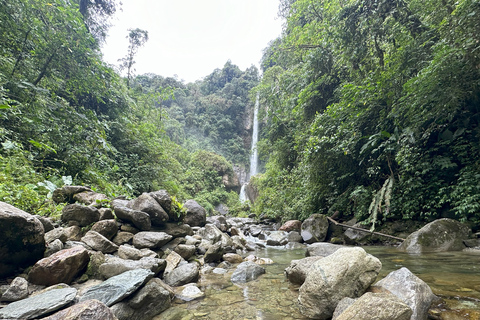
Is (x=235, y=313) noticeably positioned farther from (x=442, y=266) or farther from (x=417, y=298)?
(x=442, y=266)

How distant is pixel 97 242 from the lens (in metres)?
3.34

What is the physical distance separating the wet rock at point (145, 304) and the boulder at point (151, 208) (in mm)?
2259

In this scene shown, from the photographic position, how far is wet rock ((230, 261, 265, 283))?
139 inches

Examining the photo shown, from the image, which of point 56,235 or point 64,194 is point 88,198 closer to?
point 64,194

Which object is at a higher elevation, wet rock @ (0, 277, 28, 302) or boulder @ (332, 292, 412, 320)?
boulder @ (332, 292, 412, 320)

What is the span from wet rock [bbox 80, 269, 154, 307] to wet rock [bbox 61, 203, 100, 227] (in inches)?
70.9

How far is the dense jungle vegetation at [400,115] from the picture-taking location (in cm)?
419

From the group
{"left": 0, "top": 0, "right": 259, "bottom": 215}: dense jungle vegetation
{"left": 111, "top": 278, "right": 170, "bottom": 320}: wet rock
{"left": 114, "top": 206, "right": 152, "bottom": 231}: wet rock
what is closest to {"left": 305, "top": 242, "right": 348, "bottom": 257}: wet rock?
{"left": 111, "top": 278, "right": 170, "bottom": 320}: wet rock

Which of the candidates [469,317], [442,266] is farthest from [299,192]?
[469,317]

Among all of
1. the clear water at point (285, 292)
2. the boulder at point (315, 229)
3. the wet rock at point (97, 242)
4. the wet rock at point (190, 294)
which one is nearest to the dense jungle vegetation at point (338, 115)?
the boulder at point (315, 229)

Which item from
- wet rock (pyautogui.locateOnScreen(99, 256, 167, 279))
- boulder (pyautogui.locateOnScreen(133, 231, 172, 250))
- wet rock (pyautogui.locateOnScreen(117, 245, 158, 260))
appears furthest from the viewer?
boulder (pyautogui.locateOnScreen(133, 231, 172, 250))

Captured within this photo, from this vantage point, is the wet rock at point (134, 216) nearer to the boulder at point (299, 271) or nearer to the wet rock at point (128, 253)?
the wet rock at point (128, 253)

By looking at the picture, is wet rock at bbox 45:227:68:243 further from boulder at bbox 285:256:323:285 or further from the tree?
the tree

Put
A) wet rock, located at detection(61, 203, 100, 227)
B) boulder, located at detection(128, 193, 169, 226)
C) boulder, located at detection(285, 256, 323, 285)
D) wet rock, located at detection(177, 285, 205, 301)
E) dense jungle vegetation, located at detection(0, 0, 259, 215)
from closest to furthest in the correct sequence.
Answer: wet rock, located at detection(177, 285, 205, 301) < boulder, located at detection(285, 256, 323, 285) < wet rock, located at detection(61, 203, 100, 227) < boulder, located at detection(128, 193, 169, 226) < dense jungle vegetation, located at detection(0, 0, 259, 215)
